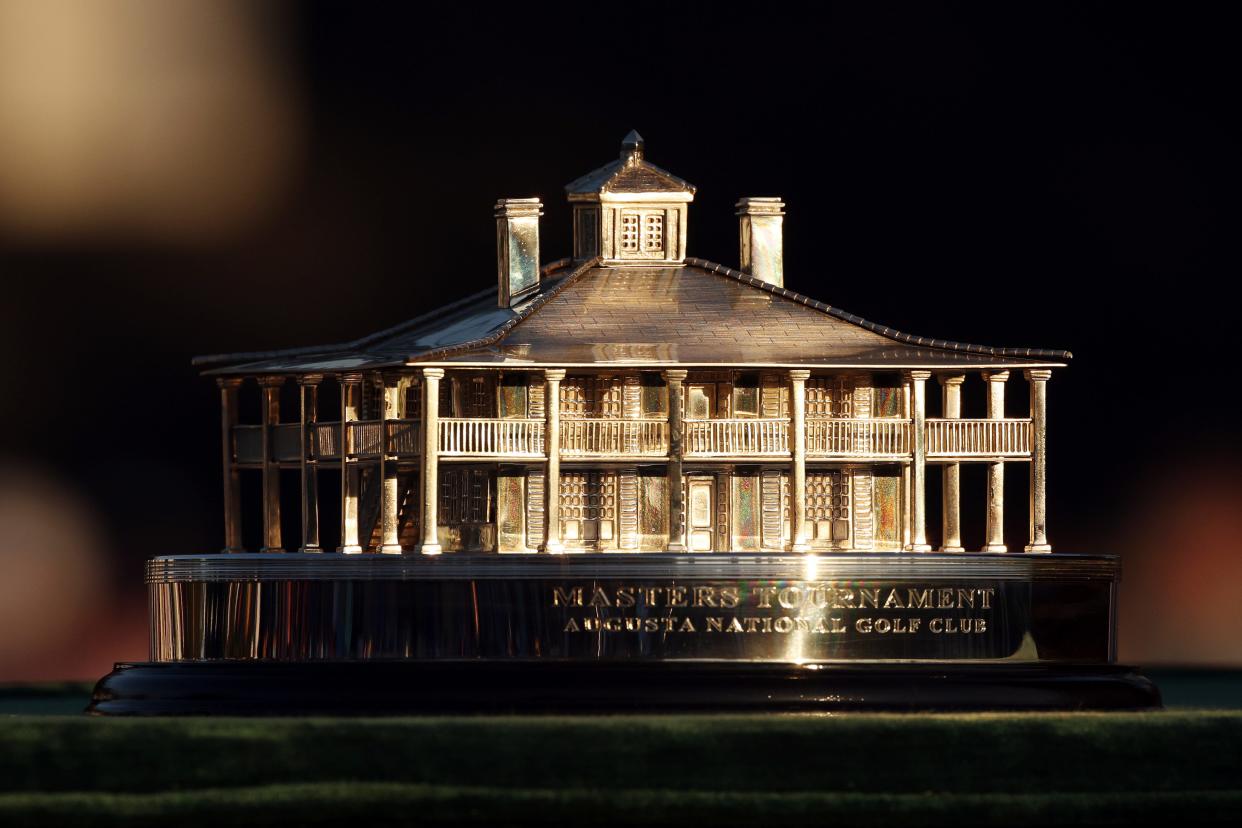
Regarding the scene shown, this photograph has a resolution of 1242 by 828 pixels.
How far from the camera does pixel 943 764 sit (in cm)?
3891

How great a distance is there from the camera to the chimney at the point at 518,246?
4794cm

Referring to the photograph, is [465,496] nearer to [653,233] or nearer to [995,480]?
[653,233]

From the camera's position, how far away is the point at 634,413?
4675cm

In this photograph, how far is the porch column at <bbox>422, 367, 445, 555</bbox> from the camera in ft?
142

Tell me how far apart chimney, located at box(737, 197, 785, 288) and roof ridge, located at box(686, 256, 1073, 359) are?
5.83 feet

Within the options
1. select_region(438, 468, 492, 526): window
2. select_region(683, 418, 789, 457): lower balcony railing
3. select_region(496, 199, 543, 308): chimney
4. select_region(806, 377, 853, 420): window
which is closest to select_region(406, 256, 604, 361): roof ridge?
select_region(496, 199, 543, 308): chimney

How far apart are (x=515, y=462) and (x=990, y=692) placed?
25.3 feet

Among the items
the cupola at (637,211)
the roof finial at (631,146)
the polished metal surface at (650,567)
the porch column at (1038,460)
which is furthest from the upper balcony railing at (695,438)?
A: the roof finial at (631,146)

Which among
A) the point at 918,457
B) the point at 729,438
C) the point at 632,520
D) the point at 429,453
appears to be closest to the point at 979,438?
the point at 918,457

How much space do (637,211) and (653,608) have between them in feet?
26.8

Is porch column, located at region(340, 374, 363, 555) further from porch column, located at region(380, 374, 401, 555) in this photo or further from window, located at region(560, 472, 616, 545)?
window, located at region(560, 472, 616, 545)

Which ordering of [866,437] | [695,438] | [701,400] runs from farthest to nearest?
[701,400], [866,437], [695,438]

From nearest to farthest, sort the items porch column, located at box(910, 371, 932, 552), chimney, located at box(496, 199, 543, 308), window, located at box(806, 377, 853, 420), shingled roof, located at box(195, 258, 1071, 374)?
shingled roof, located at box(195, 258, 1071, 374) < porch column, located at box(910, 371, 932, 552) < window, located at box(806, 377, 853, 420) < chimney, located at box(496, 199, 543, 308)

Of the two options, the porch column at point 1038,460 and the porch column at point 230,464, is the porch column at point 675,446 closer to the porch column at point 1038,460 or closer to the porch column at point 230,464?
the porch column at point 1038,460
